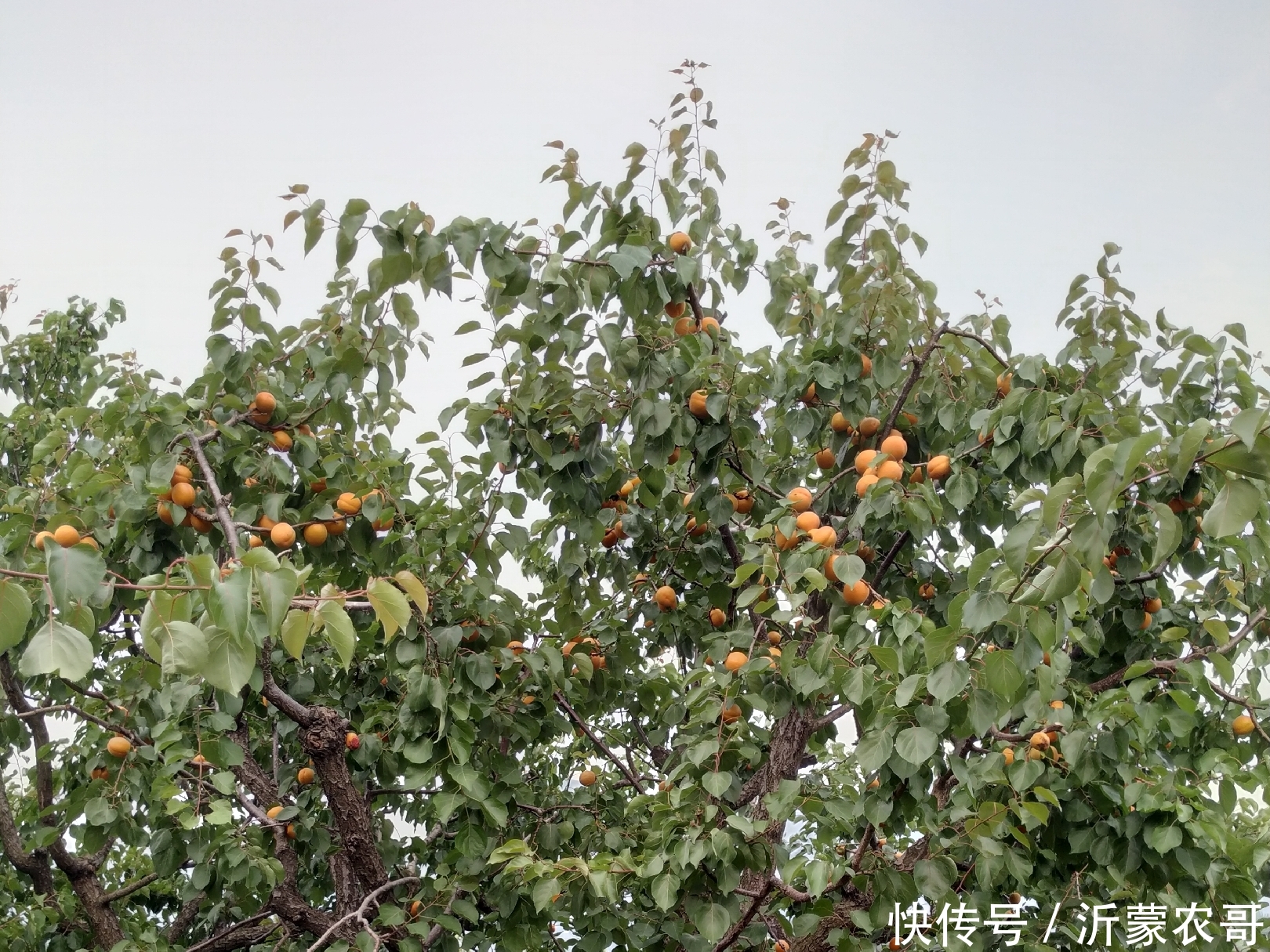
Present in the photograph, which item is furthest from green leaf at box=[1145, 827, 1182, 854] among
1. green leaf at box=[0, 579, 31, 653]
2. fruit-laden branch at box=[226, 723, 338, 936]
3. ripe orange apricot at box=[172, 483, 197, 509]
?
fruit-laden branch at box=[226, 723, 338, 936]

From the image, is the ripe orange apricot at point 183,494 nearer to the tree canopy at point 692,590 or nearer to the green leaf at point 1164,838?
the tree canopy at point 692,590

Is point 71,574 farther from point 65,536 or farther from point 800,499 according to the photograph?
point 800,499

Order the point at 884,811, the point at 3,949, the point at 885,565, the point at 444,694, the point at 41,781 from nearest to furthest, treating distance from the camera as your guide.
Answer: the point at 884,811
the point at 444,694
the point at 885,565
the point at 3,949
the point at 41,781

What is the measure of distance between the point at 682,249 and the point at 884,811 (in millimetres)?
1537

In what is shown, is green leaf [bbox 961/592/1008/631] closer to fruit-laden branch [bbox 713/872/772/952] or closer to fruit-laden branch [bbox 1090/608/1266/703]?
fruit-laden branch [bbox 1090/608/1266/703]

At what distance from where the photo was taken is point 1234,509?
4.27 feet

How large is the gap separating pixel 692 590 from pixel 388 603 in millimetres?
2403

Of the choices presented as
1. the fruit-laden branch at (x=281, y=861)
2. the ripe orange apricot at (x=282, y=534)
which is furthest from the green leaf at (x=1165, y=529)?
the fruit-laden branch at (x=281, y=861)

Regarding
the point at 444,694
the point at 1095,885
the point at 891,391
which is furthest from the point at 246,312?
the point at 1095,885

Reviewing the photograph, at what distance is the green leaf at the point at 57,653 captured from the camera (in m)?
1.27

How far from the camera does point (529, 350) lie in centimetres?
276

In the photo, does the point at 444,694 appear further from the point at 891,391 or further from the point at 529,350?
the point at 891,391

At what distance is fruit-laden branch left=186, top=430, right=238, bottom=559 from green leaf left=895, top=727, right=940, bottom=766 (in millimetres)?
1278

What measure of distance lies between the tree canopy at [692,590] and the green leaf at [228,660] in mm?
642
